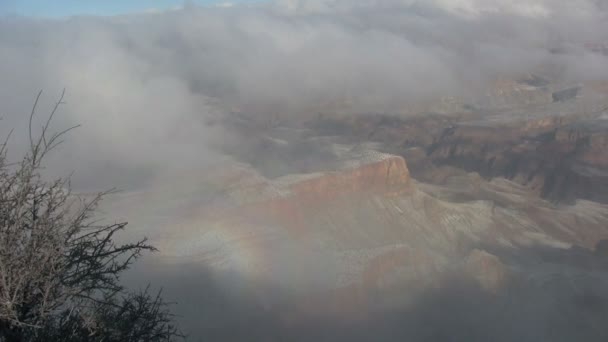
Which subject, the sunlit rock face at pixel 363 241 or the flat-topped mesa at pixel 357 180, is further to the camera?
the flat-topped mesa at pixel 357 180

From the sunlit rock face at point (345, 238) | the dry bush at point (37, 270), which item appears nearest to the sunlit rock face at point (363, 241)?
the sunlit rock face at point (345, 238)

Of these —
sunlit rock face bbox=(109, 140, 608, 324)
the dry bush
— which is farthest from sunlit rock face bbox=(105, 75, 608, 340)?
the dry bush

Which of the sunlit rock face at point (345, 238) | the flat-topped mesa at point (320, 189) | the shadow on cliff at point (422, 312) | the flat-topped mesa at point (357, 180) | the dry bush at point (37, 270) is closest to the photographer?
the dry bush at point (37, 270)

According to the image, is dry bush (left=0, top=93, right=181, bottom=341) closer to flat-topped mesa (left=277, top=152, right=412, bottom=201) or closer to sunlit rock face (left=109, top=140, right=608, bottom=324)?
sunlit rock face (left=109, top=140, right=608, bottom=324)

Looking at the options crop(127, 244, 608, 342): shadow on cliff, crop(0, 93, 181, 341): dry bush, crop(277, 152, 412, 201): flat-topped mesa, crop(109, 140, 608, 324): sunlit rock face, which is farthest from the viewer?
crop(277, 152, 412, 201): flat-topped mesa

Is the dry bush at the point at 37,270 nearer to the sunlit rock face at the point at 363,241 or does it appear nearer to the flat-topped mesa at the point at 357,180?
the sunlit rock face at the point at 363,241

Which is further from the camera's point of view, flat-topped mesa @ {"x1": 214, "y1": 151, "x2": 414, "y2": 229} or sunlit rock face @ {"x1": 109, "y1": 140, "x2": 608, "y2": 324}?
flat-topped mesa @ {"x1": 214, "y1": 151, "x2": 414, "y2": 229}

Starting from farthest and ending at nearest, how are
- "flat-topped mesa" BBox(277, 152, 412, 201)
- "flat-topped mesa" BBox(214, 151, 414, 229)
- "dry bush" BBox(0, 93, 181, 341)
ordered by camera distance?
"flat-topped mesa" BBox(277, 152, 412, 201) → "flat-topped mesa" BBox(214, 151, 414, 229) → "dry bush" BBox(0, 93, 181, 341)

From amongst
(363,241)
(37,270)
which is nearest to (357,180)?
(363,241)

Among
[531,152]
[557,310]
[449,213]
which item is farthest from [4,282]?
[531,152]
